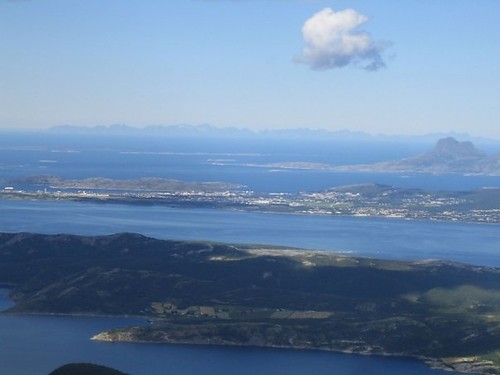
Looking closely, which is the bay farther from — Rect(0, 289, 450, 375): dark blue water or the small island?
Rect(0, 289, 450, 375): dark blue water

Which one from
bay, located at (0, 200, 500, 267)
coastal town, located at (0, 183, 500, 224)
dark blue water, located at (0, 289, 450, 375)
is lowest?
dark blue water, located at (0, 289, 450, 375)

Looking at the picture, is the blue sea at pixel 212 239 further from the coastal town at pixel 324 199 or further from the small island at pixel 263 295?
the coastal town at pixel 324 199

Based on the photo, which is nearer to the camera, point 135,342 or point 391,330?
point 135,342

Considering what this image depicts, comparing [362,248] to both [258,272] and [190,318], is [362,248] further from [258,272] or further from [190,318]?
[190,318]

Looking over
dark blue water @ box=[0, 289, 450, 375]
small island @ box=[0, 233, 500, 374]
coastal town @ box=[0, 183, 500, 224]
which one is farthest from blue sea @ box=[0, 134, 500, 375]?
coastal town @ box=[0, 183, 500, 224]

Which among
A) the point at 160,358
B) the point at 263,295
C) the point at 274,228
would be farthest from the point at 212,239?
the point at 160,358

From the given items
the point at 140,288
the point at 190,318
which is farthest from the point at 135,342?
the point at 140,288
